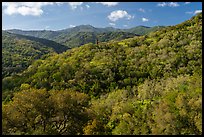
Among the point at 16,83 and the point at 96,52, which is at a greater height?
the point at 96,52

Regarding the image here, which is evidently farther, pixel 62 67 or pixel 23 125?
pixel 62 67

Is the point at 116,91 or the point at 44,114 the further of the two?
the point at 116,91

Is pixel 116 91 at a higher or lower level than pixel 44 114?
lower

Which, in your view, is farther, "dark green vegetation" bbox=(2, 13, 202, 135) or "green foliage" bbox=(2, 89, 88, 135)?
"dark green vegetation" bbox=(2, 13, 202, 135)

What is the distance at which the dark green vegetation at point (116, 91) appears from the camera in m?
23.5

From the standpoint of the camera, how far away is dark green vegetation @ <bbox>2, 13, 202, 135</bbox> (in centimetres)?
2345

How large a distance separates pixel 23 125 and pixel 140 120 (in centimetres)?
1073

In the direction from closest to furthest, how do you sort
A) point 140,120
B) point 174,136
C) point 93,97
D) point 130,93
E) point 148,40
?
point 174,136 → point 140,120 → point 130,93 → point 93,97 → point 148,40

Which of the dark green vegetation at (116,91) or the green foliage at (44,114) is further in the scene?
the dark green vegetation at (116,91)

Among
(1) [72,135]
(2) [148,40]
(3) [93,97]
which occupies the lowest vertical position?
(3) [93,97]

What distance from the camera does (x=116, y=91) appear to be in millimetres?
46031

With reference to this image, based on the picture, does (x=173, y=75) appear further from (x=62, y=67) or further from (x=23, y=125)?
(x=23, y=125)

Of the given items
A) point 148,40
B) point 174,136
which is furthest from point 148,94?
point 148,40

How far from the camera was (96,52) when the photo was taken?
2825 inches
